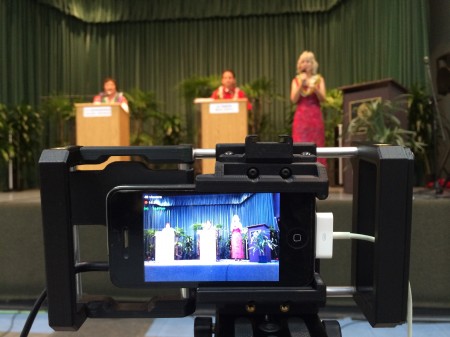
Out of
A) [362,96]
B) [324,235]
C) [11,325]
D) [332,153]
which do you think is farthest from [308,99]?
[324,235]

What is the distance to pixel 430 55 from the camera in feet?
16.1

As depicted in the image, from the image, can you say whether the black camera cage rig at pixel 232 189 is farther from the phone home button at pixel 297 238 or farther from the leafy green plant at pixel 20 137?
the leafy green plant at pixel 20 137

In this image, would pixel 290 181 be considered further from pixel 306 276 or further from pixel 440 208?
pixel 440 208

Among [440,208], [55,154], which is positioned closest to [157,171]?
[55,154]

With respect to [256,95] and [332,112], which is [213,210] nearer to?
[332,112]

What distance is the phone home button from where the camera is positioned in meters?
0.85

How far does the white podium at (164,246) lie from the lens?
88 cm

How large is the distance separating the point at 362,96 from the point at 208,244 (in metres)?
2.98

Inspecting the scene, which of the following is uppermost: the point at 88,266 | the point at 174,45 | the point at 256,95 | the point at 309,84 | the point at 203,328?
the point at 174,45

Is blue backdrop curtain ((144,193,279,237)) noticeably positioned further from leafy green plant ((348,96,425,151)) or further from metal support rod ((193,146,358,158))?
leafy green plant ((348,96,425,151))

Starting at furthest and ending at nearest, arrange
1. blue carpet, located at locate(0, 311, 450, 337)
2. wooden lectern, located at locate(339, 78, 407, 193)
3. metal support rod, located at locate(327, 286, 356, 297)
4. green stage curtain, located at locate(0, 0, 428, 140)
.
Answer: green stage curtain, located at locate(0, 0, 428, 140)
wooden lectern, located at locate(339, 78, 407, 193)
blue carpet, located at locate(0, 311, 450, 337)
metal support rod, located at locate(327, 286, 356, 297)

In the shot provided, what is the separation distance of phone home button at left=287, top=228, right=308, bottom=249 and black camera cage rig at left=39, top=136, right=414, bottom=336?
81mm

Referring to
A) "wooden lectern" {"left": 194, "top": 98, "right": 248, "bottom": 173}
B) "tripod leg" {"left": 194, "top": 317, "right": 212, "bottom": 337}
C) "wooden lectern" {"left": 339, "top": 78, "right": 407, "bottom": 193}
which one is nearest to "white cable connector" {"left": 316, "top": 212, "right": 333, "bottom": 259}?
"tripod leg" {"left": 194, "top": 317, "right": 212, "bottom": 337}

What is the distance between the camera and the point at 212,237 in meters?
0.88
